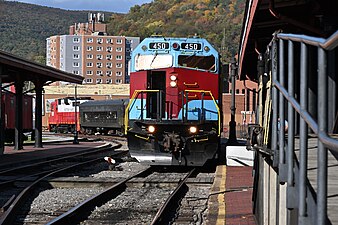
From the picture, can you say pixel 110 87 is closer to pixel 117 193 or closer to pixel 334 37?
pixel 117 193

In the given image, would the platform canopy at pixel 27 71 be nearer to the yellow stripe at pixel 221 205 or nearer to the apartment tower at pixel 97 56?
the yellow stripe at pixel 221 205

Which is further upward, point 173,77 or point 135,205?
point 173,77

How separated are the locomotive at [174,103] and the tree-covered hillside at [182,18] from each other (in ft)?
320

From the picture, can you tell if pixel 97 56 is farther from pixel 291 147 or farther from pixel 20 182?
pixel 291 147

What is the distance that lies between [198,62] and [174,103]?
134 cm

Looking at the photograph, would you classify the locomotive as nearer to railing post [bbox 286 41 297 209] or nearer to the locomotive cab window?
the locomotive cab window

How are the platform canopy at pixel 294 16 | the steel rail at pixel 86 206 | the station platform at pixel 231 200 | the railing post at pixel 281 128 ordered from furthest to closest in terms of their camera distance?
the steel rail at pixel 86 206
the station platform at pixel 231 200
the platform canopy at pixel 294 16
the railing post at pixel 281 128

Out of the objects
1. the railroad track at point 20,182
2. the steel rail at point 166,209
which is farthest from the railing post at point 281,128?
the railroad track at point 20,182

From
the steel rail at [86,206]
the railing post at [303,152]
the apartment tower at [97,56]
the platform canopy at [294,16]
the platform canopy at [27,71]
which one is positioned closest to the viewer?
the railing post at [303,152]

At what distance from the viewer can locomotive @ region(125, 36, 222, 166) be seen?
564 inches

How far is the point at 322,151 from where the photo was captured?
2.46 meters

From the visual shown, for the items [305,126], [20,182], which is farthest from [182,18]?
[305,126]

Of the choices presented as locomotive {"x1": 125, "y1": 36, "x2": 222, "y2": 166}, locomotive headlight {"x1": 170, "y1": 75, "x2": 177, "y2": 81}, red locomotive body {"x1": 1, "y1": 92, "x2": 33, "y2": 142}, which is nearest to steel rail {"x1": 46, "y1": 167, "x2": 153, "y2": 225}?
locomotive {"x1": 125, "y1": 36, "x2": 222, "y2": 166}

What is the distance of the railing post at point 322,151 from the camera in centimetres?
244
